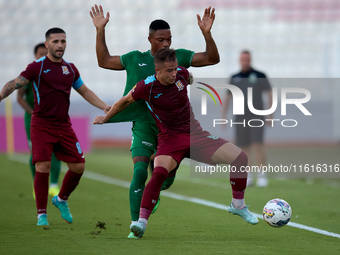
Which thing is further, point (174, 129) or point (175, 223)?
point (175, 223)

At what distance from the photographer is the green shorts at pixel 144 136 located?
18.0 ft

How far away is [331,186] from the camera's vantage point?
398 inches

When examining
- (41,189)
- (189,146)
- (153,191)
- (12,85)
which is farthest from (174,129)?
(12,85)

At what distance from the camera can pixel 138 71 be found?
5605mm

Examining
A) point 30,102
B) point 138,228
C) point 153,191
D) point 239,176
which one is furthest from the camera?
point 30,102

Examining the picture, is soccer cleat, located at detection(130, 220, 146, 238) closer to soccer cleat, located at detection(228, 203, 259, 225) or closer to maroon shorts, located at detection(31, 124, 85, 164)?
soccer cleat, located at detection(228, 203, 259, 225)

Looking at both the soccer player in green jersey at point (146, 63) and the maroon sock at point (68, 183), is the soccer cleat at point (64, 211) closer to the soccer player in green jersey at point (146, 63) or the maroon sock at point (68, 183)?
the maroon sock at point (68, 183)

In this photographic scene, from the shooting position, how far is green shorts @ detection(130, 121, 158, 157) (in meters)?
5.49

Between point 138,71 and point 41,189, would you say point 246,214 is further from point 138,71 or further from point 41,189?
point 41,189

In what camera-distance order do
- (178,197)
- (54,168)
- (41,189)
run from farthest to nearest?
(178,197) → (54,168) → (41,189)

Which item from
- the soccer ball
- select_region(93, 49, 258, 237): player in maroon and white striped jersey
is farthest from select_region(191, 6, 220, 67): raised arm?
the soccer ball

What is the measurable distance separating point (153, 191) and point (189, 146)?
61 cm

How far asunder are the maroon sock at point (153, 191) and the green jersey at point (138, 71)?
82cm

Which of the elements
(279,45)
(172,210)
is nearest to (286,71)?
(279,45)
